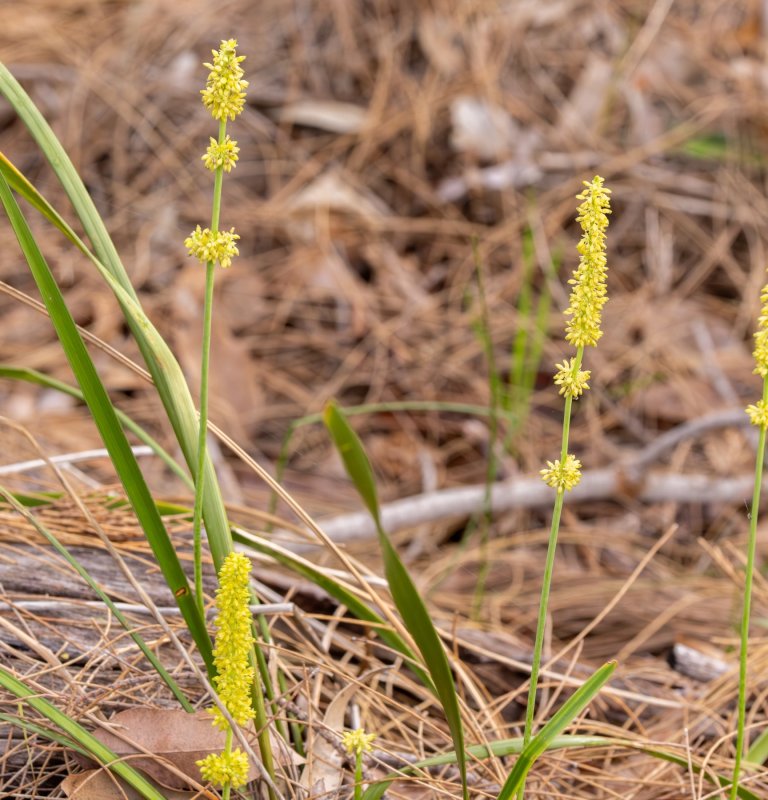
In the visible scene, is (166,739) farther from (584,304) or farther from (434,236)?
(434,236)

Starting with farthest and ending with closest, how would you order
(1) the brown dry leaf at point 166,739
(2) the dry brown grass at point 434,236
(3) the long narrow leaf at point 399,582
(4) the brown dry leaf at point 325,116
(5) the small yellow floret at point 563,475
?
1. (4) the brown dry leaf at point 325,116
2. (2) the dry brown grass at point 434,236
3. (1) the brown dry leaf at point 166,739
4. (5) the small yellow floret at point 563,475
5. (3) the long narrow leaf at point 399,582

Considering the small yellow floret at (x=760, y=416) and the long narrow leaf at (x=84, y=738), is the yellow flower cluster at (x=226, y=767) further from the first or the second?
the small yellow floret at (x=760, y=416)

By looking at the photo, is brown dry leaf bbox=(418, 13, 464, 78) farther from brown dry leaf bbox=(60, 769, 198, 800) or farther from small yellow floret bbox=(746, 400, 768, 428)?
brown dry leaf bbox=(60, 769, 198, 800)

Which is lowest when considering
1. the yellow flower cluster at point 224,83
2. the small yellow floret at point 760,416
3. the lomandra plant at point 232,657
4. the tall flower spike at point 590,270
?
the lomandra plant at point 232,657

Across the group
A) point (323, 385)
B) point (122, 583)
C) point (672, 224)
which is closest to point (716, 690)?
point (122, 583)

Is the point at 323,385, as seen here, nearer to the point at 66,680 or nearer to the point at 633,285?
the point at 633,285

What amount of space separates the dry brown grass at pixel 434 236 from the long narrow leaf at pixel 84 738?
110 cm

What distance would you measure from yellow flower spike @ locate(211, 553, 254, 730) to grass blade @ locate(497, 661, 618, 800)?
236mm

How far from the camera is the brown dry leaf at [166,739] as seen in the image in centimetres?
91

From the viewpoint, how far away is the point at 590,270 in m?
0.76

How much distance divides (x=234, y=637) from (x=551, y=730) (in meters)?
0.29

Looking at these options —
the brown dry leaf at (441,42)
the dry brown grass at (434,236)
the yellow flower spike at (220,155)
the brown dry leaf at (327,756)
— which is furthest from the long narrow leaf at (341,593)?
the brown dry leaf at (441,42)

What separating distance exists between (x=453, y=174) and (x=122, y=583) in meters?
2.30

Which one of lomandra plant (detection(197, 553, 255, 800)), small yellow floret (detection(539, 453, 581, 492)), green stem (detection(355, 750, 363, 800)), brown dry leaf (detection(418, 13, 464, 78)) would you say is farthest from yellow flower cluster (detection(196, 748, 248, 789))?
brown dry leaf (detection(418, 13, 464, 78))
